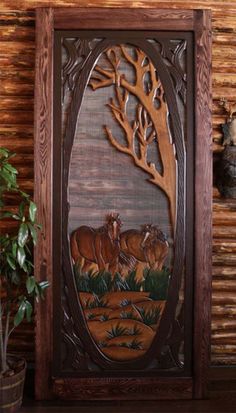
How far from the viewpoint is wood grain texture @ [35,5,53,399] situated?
118 inches

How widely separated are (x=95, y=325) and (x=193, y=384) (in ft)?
2.52

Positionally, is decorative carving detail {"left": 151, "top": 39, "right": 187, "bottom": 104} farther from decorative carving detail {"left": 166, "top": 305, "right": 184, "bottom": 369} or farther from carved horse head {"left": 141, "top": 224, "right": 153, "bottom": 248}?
decorative carving detail {"left": 166, "top": 305, "right": 184, "bottom": 369}

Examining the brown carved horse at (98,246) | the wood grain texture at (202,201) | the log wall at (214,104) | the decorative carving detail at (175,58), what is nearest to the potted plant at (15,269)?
the brown carved horse at (98,246)

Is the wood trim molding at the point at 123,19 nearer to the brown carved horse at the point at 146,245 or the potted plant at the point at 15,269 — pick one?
the potted plant at the point at 15,269

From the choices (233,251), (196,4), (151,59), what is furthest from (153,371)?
(196,4)

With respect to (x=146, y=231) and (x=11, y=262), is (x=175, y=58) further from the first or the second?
(x=11, y=262)

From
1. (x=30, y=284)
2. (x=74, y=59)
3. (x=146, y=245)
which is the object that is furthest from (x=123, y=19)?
(x=30, y=284)

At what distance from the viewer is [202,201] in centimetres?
306

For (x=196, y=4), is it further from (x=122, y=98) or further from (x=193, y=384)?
(x=193, y=384)

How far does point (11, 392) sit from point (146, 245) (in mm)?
1248

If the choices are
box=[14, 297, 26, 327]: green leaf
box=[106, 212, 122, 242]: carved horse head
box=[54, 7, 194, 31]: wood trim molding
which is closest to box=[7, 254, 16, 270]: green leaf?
box=[14, 297, 26, 327]: green leaf

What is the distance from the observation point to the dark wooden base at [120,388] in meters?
3.06

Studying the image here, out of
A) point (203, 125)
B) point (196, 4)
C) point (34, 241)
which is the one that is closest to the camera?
point (34, 241)

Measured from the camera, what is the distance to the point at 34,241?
9.37ft
